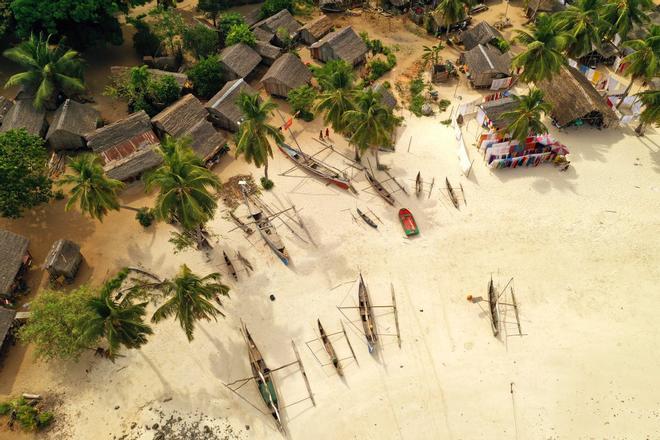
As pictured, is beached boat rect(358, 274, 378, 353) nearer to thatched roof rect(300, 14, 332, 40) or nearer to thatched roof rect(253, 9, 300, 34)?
thatched roof rect(300, 14, 332, 40)

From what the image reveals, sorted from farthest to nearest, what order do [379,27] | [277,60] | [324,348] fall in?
[379,27], [277,60], [324,348]

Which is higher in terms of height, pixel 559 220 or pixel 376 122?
pixel 376 122

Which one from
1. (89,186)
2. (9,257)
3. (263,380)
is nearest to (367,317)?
(263,380)

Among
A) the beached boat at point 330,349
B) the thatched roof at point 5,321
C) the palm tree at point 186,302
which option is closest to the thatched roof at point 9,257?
the thatched roof at point 5,321

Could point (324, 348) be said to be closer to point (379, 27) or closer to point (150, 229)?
point (150, 229)

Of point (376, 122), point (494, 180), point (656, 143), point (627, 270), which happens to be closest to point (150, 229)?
point (376, 122)

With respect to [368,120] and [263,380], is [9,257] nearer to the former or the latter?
[263,380]
